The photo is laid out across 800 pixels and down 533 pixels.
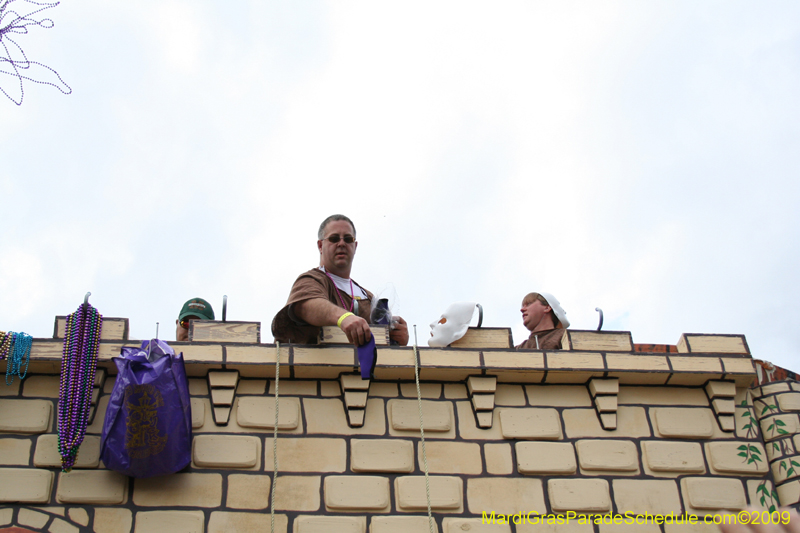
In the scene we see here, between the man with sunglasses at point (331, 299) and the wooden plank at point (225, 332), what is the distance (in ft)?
0.94

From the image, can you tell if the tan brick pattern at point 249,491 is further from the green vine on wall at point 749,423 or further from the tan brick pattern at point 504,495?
the green vine on wall at point 749,423

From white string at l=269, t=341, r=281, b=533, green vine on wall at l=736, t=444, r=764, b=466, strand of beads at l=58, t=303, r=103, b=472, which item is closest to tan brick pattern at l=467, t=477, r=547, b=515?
white string at l=269, t=341, r=281, b=533

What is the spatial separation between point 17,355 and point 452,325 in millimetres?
3118

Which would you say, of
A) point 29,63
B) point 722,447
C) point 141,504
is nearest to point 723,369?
point 722,447

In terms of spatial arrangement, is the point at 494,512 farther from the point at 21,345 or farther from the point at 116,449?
the point at 21,345

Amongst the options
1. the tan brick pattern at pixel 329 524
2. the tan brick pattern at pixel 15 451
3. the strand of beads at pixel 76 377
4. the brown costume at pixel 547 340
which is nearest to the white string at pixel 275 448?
the tan brick pattern at pixel 329 524

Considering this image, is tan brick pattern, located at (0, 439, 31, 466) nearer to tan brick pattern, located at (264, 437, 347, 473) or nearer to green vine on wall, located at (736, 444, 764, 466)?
tan brick pattern, located at (264, 437, 347, 473)

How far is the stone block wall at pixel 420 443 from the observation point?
4699 mm

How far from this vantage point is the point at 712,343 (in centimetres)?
585

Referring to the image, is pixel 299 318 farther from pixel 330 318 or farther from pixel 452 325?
pixel 452 325

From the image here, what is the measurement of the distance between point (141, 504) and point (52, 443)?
0.73 meters

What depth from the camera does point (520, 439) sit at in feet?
17.2

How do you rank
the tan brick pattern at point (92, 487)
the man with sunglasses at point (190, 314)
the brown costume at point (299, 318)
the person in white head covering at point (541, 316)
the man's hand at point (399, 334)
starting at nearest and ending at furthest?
the tan brick pattern at point (92, 487)
the brown costume at point (299, 318)
the man's hand at point (399, 334)
the person in white head covering at point (541, 316)
the man with sunglasses at point (190, 314)

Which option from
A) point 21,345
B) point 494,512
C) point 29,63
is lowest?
point 494,512
